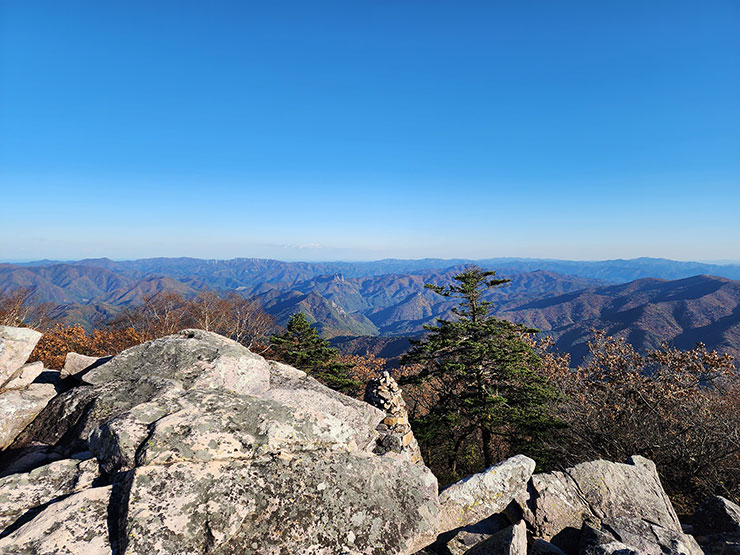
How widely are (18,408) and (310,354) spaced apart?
18.4 m

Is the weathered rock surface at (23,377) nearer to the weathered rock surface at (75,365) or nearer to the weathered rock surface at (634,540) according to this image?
the weathered rock surface at (75,365)

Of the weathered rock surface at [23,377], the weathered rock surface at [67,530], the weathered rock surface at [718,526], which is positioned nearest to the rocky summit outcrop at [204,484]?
the weathered rock surface at [67,530]

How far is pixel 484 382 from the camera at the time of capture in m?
17.8

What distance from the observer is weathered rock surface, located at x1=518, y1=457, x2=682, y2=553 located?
5.97 metres

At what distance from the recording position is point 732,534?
587 cm

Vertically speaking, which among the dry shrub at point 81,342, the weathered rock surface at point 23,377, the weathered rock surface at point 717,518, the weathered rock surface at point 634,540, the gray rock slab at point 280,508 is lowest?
the dry shrub at point 81,342

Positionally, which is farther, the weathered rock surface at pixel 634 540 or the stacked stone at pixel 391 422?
the stacked stone at pixel 391 422

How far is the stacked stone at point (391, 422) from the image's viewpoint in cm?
827

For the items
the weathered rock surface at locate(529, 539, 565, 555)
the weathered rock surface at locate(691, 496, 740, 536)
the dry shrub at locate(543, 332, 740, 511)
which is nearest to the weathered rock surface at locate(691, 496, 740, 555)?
the weathered rock surface at locate(691, 496, 740, 536)

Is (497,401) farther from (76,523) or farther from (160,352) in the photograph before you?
(76,523)

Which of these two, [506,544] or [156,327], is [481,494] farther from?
[156,327]

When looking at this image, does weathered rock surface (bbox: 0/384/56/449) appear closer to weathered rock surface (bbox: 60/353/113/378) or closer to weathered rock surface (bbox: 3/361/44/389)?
weathered rock surface (bbox: 3/361/44/389)

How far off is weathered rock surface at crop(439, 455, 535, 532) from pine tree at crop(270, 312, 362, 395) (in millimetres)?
17161

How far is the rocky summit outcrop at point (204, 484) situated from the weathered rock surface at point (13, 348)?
6.74 ft
